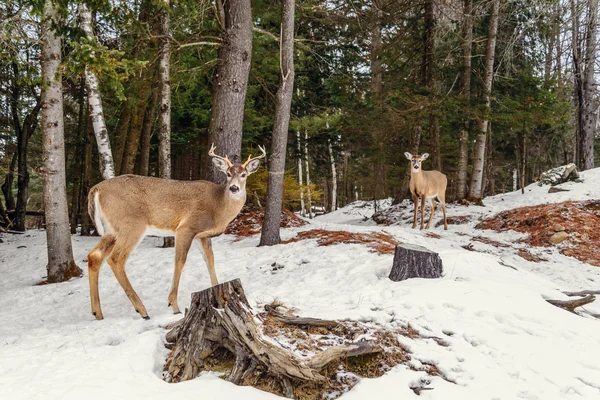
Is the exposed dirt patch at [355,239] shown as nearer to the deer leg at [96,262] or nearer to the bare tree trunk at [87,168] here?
the deer leg at [96,262]

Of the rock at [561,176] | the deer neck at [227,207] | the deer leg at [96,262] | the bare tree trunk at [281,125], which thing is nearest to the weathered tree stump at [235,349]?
the deer leg at [96,262]

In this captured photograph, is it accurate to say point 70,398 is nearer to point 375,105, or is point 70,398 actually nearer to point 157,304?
point 157,304

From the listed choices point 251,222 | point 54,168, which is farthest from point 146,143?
point 54,168

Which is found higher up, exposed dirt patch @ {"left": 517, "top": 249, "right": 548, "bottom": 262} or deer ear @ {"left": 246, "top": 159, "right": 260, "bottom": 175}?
deer ear @ {"left": 246, "top": 159, "right": 260, "bottom": 175}

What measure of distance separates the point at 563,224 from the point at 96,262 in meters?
11.0

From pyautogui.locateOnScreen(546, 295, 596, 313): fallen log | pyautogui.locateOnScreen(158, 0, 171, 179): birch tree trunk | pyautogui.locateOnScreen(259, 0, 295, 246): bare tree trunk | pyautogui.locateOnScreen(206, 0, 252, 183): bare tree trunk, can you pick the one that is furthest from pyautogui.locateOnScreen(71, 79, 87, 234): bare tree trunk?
pyautogui.locateOnScreen(546, 295, 596, 313): fallen log

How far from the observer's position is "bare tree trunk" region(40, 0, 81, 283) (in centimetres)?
770

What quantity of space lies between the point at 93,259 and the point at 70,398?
278 cm

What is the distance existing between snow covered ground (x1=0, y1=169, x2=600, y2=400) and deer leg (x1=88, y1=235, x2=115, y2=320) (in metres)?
0.22

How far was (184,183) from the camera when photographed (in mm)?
6008

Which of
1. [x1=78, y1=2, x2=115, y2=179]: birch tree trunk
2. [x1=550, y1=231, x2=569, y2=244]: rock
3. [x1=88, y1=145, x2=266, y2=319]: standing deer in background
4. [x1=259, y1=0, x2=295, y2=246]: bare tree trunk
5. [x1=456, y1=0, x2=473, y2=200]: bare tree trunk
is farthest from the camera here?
[x1=456, y1=0, x2=473, y2=200]: bare tree trunk

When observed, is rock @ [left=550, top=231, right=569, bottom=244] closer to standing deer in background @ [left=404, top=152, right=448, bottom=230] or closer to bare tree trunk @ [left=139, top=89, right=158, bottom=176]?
standing deer in background @ [left=404, top=152, right=448, bottom=230]

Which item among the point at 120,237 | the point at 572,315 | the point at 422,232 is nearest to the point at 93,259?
the point at 120,237

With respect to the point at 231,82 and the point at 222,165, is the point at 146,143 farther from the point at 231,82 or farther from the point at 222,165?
the point at 222,165
